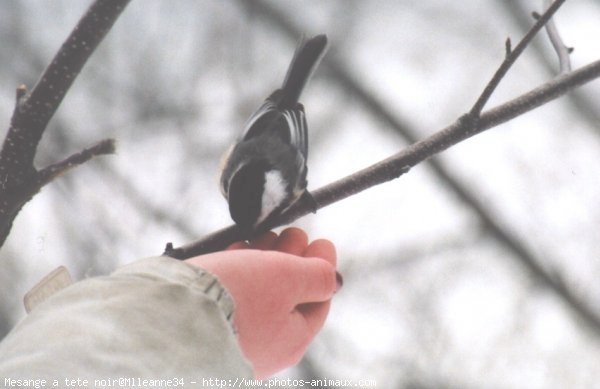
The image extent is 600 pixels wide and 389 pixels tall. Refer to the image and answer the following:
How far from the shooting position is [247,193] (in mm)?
1548

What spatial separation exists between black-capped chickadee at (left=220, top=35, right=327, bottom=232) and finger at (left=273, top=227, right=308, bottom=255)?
393mm

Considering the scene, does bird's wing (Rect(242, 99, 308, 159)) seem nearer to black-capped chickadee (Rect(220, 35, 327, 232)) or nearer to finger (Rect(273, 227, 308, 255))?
black-capped chickadee (Rect(220, 35, 327, 232))

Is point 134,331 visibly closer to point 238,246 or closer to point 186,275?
point 186,275

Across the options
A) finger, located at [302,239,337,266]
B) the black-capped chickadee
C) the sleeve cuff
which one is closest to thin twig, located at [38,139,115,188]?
the sleeve cuff

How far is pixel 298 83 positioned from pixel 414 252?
531 mm

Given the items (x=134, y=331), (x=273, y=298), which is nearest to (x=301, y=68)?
(x=273, y=298)

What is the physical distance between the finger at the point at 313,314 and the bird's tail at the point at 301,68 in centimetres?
91

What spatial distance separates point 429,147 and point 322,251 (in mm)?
268

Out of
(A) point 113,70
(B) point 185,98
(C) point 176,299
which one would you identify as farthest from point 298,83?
(C) point 176,299

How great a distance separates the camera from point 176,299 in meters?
0.66

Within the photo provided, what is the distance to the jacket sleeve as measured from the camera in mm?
538

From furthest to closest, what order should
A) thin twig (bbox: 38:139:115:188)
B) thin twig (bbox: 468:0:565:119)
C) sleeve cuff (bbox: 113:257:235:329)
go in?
thin twig (bbox: 468:0:565:119) → thin twig (bbox: 38:139:115:188) → sleeve cuff (bbox: 113:257:235:329)

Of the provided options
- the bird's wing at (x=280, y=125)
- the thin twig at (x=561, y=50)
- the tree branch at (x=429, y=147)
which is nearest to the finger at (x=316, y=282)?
the tree branch at (x=429, y=147)

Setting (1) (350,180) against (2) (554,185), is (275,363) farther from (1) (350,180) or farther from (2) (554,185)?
(2) (554,185)
